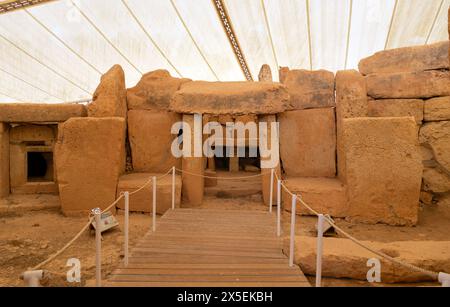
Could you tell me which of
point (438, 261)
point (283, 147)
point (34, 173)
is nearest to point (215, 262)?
point (438, 261)

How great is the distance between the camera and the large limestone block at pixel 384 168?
4828 millimetres

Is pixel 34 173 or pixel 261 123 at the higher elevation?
pixel 261 123

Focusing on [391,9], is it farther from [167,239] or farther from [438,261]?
[167,239]

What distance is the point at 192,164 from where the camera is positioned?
19.6 ft

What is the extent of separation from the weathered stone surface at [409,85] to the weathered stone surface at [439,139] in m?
0.62

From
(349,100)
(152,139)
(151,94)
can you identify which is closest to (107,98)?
(151,94)

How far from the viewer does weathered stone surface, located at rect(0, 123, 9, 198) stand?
20.5 ft

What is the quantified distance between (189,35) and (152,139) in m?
3.67

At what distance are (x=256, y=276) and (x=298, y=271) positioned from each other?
17.9 inches

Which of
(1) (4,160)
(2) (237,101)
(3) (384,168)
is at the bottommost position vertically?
(3) (384,168)

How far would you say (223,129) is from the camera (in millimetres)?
10438

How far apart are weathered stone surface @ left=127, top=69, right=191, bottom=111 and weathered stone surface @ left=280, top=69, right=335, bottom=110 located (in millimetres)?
2662

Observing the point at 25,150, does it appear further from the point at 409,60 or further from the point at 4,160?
the point at 409,60

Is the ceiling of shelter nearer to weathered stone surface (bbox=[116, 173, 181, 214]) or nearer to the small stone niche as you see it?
the small stone niche
